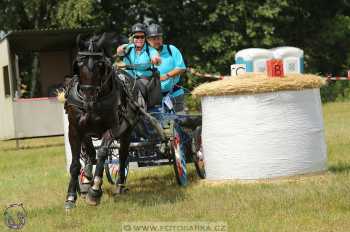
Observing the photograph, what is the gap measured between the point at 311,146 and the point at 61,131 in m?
11.8

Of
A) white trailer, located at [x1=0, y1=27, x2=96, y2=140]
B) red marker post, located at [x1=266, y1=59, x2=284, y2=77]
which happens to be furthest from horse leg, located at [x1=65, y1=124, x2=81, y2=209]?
white trailer, located at [x1=0, y1=27, x2=96, y2=140]

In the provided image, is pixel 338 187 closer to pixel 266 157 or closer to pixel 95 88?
pixel 266 157

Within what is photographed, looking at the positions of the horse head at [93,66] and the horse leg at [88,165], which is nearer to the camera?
the horse head at [93,66]

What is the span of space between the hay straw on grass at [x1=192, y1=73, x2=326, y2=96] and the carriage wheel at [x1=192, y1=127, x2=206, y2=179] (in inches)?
53.6

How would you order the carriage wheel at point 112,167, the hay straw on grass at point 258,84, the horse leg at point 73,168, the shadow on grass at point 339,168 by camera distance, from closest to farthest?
the horse leg at point 73,168 < the hay straw on grass at point 258,84 < the shadow on grass at point 339,168 < the carriage wheel at point 112,167

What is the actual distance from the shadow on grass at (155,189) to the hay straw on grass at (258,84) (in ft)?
4.29

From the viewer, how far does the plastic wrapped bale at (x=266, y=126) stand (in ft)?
30.4

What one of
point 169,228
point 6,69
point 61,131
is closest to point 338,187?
point 169,228

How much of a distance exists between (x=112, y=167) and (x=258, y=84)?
10.4 ft

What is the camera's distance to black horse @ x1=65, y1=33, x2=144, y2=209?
8141 mm

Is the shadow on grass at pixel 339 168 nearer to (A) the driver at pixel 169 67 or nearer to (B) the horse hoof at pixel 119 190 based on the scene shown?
(A) the driver at pixel 169 67

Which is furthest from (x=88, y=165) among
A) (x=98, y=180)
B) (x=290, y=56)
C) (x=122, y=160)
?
(x=290, y=56)

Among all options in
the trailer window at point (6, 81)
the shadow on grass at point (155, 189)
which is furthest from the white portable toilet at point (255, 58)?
the shadow on grass at point (155, 189)

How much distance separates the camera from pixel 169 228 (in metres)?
6.96
